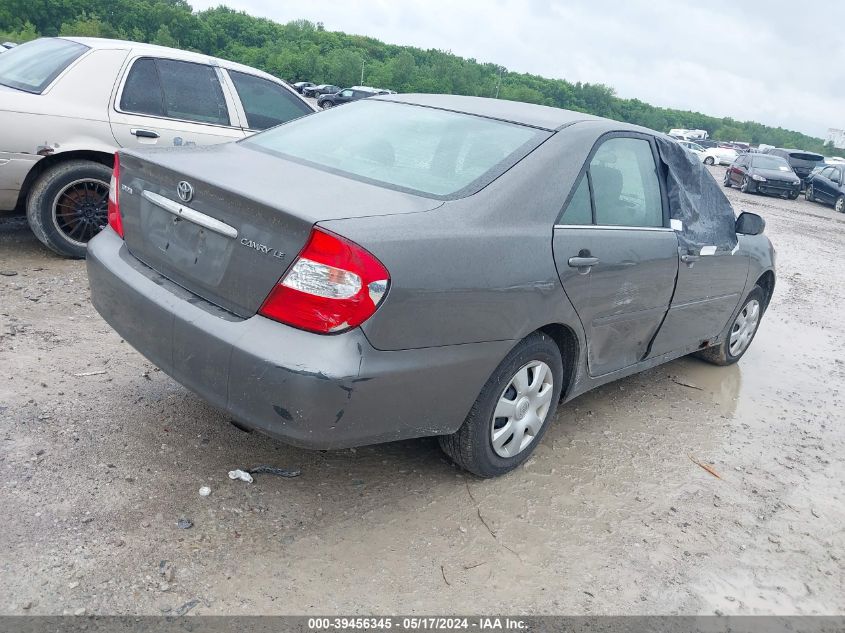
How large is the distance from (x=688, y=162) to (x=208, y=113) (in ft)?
12.7

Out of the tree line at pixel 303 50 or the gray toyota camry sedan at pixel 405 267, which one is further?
the tree line at pixel 303 50

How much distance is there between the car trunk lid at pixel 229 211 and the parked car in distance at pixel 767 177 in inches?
954

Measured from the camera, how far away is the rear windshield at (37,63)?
5371mm

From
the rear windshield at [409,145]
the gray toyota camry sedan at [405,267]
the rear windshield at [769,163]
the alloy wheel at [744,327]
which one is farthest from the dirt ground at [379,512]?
the rear windshield at [769,163]

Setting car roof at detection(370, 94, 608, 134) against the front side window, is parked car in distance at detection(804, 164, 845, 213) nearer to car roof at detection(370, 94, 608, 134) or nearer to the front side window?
car roof at detection(370, 94, 608, 134)

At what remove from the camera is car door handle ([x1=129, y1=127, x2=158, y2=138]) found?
558cm

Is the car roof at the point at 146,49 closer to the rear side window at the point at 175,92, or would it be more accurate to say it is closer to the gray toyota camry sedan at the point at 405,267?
the rear side window at the point at 175,92

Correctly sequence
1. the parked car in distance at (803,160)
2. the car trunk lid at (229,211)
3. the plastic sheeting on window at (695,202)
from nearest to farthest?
the car trunk lid at (229,211) < the plastic sheeting on window at (695,202) < the parked car in distance at (803,160)

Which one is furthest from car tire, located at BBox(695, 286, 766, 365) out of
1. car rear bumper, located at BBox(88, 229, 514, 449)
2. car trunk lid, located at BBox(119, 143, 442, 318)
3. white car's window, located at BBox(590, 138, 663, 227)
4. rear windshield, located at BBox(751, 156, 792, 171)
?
rear windshield, located at BBox(751, 156, 792, 171)

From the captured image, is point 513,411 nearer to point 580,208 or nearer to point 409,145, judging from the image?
point 580,208

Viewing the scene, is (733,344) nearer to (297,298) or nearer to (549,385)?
(549,385)

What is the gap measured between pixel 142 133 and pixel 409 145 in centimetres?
316

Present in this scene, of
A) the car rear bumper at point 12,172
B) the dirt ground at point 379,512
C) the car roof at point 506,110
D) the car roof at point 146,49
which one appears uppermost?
the car roof at point 506,110

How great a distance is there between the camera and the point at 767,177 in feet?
78.2
